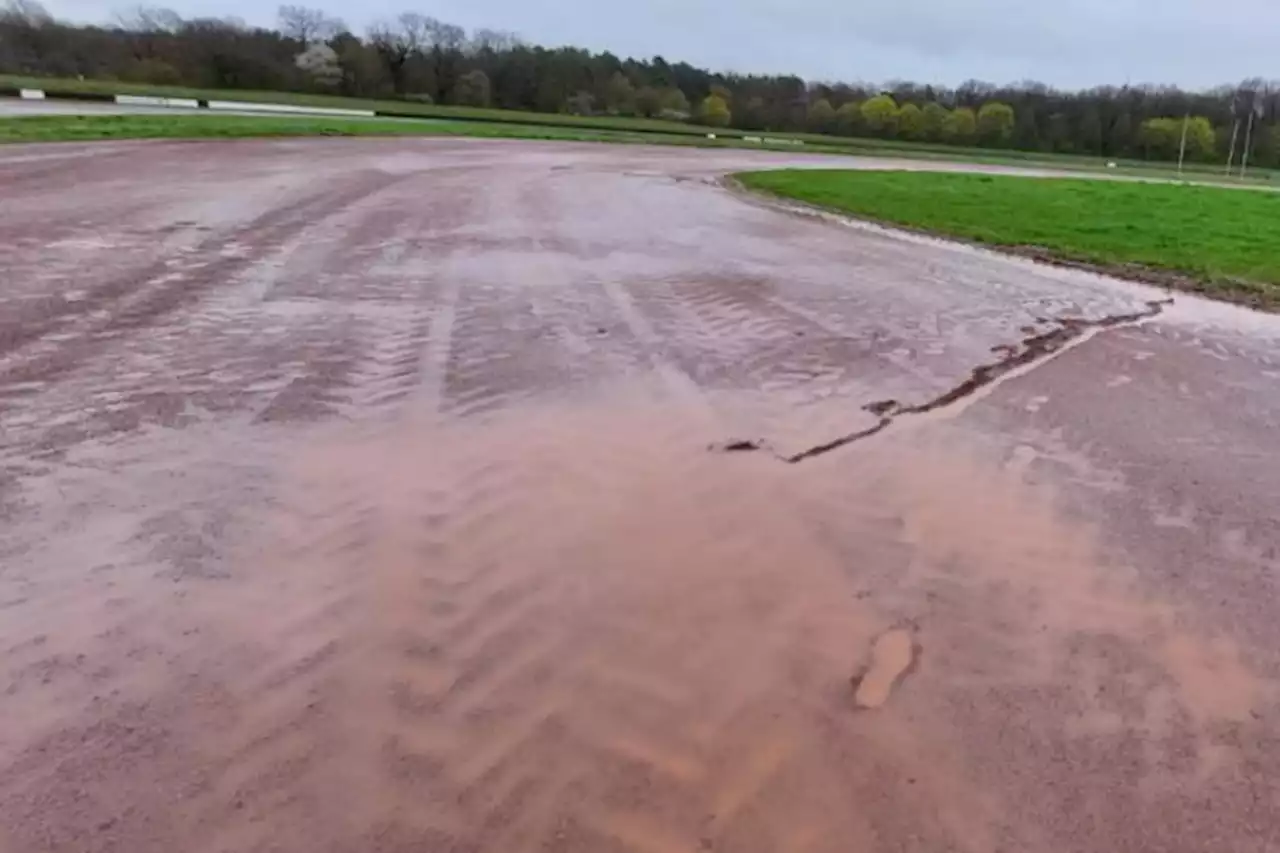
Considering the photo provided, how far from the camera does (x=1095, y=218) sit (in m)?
19.0

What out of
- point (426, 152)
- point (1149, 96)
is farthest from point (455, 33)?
point (426, 152)

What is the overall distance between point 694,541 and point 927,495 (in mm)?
1494

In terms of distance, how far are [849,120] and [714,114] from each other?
11603 millimetres

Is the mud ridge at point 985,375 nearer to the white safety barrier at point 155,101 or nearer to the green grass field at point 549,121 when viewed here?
the green grass field at point 549,121

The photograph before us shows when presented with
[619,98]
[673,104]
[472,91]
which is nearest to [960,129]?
[673,104]

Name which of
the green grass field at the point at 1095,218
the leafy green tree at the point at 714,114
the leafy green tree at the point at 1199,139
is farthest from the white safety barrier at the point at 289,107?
the leafy green tree at the point at 1199,139

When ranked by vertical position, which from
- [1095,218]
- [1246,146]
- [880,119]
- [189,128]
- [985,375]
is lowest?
[985,375]

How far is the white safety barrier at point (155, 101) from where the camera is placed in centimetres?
4717

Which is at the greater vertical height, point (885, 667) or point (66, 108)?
point (66, 108)

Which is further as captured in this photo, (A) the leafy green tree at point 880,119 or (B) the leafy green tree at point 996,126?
(B) the leafy green tree at point 996,126

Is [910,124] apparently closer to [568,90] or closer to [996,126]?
[996,126]

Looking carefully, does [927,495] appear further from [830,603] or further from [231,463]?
[231,463]

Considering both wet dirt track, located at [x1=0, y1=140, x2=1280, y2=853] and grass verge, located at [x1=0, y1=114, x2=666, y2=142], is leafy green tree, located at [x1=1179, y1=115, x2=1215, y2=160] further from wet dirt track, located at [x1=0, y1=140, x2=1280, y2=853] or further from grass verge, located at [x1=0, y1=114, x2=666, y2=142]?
wet dirt track, located at [x1=0, y1=140, x2=1280, y2=853]

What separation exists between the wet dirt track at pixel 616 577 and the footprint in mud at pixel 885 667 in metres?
0.02
